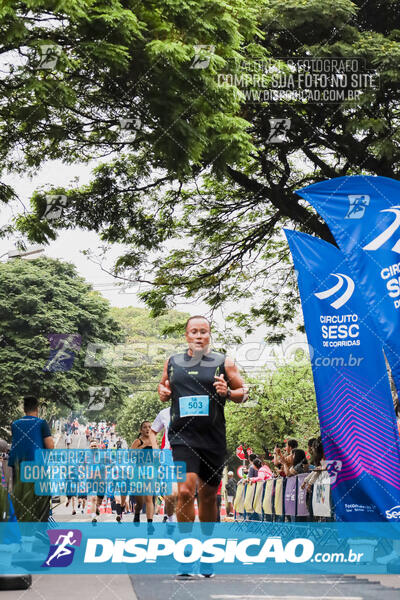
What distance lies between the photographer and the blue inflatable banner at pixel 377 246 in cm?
782

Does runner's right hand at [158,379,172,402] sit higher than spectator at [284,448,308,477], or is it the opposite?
runner's right hand at [158,379,172,402]

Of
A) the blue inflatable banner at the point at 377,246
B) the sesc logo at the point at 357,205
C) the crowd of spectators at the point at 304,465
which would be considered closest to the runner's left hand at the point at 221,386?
the blue inflatable banner at the point at 377,246

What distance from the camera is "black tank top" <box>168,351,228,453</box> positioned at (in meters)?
6.85

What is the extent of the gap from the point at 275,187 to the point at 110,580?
1088cm

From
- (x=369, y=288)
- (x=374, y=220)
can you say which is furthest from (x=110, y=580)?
(x=374, y=220)

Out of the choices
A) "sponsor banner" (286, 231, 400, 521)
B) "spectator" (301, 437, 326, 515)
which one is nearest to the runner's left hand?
"sponsor banner" (286, 231, 400, 521)

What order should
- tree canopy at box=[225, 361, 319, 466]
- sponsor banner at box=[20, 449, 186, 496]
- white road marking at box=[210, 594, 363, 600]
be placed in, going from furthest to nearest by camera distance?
tree canopy at box=[225, 361, 319, 466], sponsor banner at box=[20, 449, 186, 496], white road marking at box=[210, 594, 363, 600]

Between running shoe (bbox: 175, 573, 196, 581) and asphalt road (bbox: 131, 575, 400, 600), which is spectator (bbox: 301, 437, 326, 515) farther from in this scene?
running shoe (bbox: 175, 573, 196, 581)

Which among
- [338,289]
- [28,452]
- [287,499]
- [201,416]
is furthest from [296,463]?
[201,416]

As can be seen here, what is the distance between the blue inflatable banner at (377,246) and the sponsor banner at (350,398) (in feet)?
1.60

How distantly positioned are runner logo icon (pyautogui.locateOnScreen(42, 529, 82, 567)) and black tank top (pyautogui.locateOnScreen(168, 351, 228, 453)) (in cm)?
176

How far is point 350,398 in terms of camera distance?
862 centimetres

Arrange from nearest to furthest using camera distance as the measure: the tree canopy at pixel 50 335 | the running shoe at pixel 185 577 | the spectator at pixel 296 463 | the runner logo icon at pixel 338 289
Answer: the running shoe at pixel 185 577
the runner logo icon at pixel 338 289
the spectator at pixel 296 463
the tree canopy at pixel 50 335

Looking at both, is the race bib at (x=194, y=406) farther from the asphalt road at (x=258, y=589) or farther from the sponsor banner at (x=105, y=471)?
the asphalt road at (x=258, y=589)
